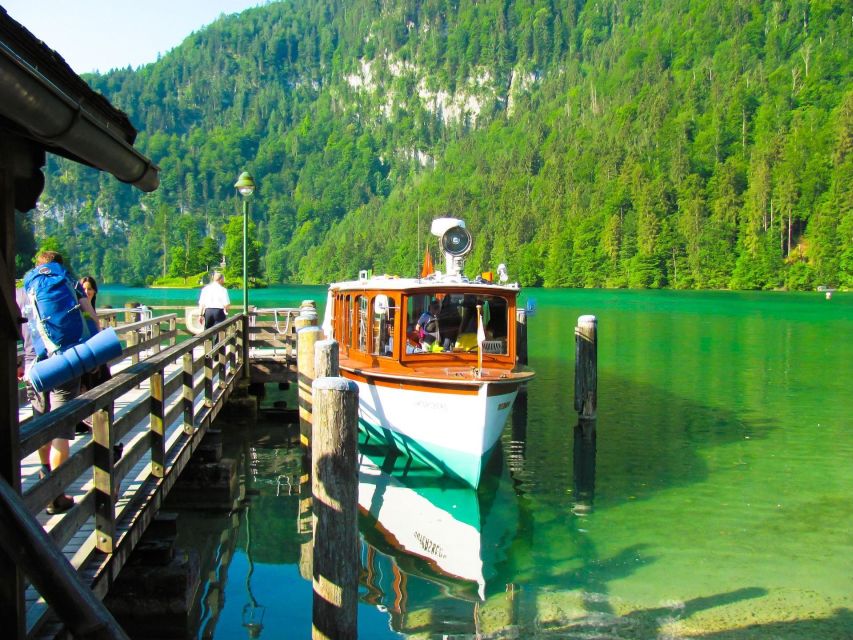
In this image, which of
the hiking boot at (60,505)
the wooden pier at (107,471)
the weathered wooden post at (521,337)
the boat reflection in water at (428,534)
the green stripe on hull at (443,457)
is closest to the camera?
the wooden pier at (107,471)

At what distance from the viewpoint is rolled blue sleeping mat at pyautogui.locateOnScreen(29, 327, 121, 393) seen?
6023 mm

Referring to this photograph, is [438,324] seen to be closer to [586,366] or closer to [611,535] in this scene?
[611,535]

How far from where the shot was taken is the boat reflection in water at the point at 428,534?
9711 mm

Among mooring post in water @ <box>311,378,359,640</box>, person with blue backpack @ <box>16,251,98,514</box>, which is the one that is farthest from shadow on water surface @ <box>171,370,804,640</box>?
person with blue backpack @ <box>16,251,98,514</box>

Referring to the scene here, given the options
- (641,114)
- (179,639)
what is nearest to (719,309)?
(179,639)

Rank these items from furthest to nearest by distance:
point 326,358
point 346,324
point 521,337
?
1. point 521,337
2. point 346,324
3. point 326,358

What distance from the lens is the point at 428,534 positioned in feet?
39.2

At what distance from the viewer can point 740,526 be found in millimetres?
12195

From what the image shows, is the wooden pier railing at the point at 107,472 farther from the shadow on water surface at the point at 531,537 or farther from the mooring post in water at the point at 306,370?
the mooring post in water at the point at 306,370

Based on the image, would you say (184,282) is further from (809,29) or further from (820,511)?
(820,511)

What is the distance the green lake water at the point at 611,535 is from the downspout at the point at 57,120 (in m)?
5.59

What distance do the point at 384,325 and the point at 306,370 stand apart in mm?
1812

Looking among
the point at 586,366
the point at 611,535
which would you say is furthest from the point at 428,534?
the point at 586,366

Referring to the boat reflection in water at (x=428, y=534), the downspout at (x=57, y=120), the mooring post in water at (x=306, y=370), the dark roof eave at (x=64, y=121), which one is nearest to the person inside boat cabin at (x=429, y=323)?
the mooring post in water at (x=306, y=370)
